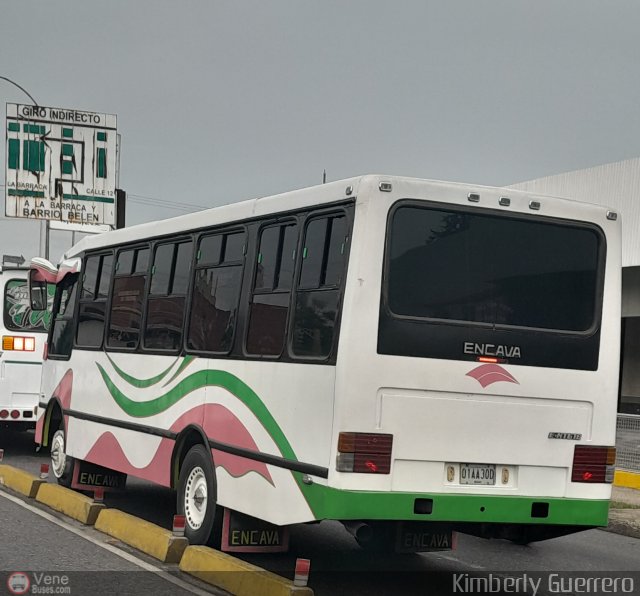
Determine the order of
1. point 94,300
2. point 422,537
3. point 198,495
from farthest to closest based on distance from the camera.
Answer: point 94,300
point 198,495
point 422,537

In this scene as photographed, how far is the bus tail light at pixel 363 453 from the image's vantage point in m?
8.00

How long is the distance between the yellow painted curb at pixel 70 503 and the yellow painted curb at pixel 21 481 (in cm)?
19

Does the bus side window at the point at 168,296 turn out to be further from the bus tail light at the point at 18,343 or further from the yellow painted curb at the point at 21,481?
the bus tail light at the point at 18,343

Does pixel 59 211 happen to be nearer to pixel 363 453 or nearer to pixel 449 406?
pixel 449 406

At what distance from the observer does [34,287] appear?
1523 centimetres

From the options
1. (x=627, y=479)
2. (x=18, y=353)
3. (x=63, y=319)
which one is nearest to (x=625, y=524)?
(x=627, y=479)

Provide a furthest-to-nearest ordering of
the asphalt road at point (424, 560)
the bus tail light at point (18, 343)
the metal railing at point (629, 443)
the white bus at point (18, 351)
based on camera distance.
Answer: the metal railing at point (629, 443)
the bus tail light at point (18, 343)
the white bus at point (18, 351)
the asphalt road at point (424, 560)

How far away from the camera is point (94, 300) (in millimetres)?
13352

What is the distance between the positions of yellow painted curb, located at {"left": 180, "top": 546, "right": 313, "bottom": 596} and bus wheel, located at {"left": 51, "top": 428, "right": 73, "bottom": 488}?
16.1ft

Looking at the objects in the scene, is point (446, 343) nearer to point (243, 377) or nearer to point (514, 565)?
point (243, 377)

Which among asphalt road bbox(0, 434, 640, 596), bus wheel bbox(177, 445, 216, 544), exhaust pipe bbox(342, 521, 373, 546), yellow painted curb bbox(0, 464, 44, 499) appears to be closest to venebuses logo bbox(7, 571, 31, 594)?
asphalt road bbox(0, 434, 640, 596)

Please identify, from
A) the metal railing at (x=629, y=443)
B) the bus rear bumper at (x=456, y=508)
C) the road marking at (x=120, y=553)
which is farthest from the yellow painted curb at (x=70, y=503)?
the metal railing at (x=629, y=443)

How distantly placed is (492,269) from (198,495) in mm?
3298

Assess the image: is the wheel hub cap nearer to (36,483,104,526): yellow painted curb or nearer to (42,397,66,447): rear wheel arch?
(36,483,104,526): yellow painted curb
